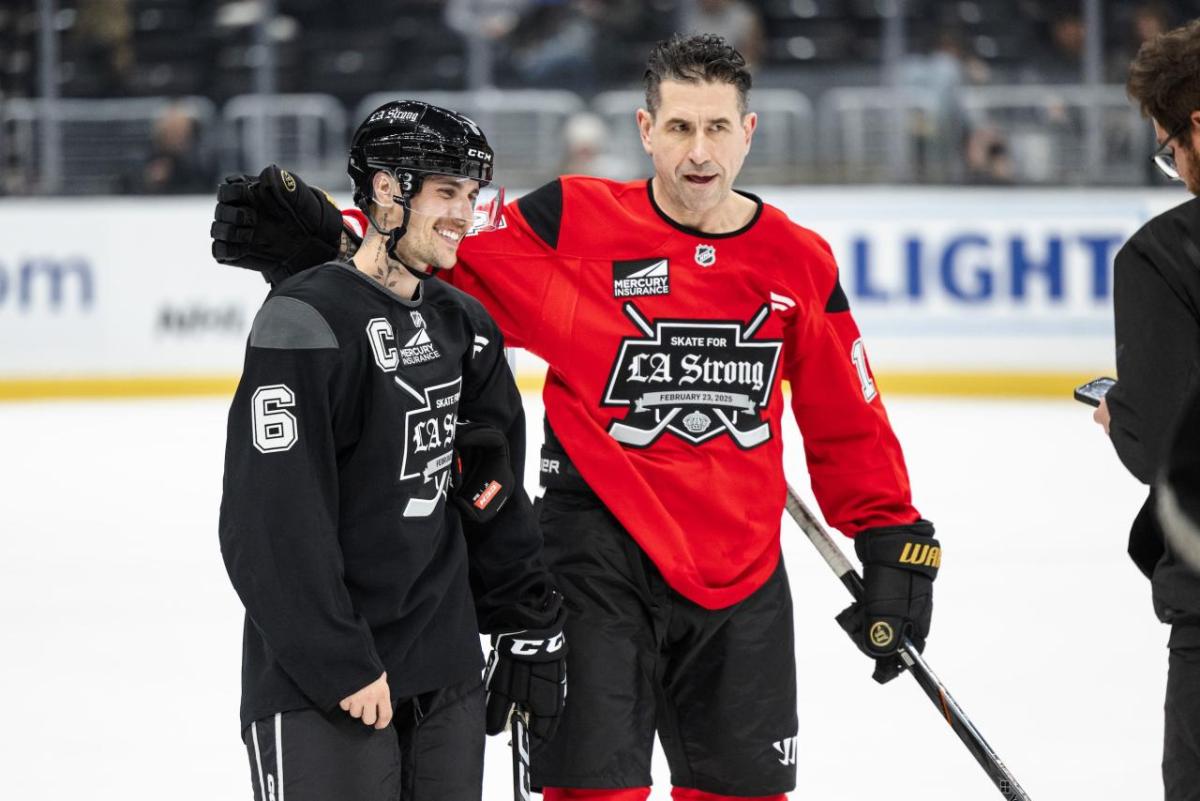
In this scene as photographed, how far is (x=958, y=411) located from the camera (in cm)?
784

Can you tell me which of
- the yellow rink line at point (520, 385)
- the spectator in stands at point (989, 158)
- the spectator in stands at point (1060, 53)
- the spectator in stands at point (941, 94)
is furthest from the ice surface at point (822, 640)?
the spectator in stands at point (1060, 53)

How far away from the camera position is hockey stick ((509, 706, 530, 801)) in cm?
222

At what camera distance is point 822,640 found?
436cm

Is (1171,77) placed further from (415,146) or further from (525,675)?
(525,675)

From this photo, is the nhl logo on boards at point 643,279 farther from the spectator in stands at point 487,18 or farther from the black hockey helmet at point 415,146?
the spectator in stands at point 487,18

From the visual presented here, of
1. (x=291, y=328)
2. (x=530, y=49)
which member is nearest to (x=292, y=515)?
(x=291, y=328)

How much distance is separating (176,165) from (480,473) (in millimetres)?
6965

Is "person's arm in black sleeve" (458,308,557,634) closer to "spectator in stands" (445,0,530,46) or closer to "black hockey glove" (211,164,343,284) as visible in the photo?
"black hockey glove" (211,164,343,284)

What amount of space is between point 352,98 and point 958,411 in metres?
3.81

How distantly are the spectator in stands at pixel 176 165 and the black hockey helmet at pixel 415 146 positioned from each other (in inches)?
269

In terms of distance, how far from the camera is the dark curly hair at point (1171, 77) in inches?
68.7

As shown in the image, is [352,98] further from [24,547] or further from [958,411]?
[24,547]

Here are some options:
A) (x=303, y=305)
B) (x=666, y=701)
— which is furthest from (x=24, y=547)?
(x=303, y=305)

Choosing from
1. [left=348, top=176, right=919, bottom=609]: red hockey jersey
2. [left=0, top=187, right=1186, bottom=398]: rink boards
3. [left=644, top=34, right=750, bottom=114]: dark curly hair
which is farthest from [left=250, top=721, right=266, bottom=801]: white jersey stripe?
[left=0, top=187, right=1186, bottom=398]: rink boards
